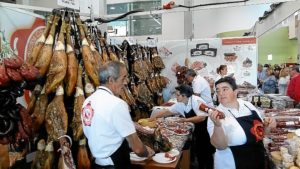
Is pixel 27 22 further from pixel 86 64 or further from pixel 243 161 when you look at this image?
pixel 243 161

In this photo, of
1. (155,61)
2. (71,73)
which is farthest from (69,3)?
(155,61)

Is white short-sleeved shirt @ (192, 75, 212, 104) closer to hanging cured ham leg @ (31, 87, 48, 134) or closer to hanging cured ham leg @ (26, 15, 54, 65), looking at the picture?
hanging cured ham leg @ (26, 15, 54, 65)

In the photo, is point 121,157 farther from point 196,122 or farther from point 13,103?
point 196,122

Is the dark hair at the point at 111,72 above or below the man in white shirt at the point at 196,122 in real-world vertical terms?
above

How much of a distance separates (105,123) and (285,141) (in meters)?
1.73

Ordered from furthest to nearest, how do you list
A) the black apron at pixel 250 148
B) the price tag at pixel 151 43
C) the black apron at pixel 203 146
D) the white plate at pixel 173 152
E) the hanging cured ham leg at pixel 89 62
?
the price tag at pixel 151 43 < the black apron at pixel 203 146 < the white plate at pixel 173 152 < the hanging cured ham leg at pixel 89 62 < the black apron at pixel 250 148

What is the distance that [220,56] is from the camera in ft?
22.4

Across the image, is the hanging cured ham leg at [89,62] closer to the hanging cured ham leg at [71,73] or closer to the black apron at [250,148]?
the hanging cured ham leg at [71,73]

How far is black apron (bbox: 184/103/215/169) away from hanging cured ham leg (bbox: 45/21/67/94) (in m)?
2.40

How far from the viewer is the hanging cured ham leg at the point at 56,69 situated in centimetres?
229

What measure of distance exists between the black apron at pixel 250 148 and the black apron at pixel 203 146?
1869 mm

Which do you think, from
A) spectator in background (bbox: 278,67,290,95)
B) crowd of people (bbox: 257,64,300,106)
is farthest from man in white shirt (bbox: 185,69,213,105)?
spectator in background (bbox: 278,67,290,95)

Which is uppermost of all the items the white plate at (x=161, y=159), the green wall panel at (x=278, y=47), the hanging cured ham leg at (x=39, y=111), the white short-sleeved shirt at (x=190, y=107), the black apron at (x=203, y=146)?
the green wall panel at (x=278, y=47)

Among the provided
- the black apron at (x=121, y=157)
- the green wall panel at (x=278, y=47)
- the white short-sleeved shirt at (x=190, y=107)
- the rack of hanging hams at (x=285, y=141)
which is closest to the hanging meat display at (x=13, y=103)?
the black apron at (x=121, y=157)
